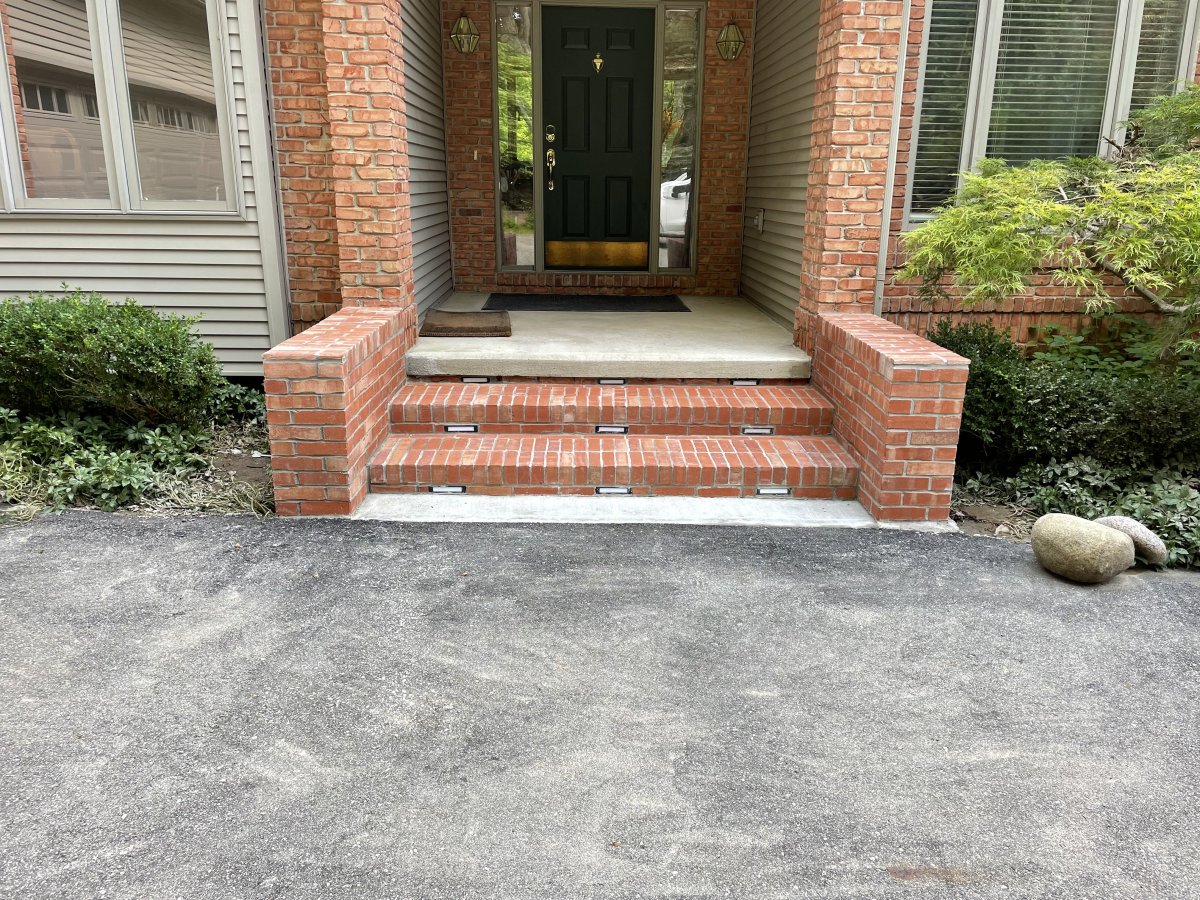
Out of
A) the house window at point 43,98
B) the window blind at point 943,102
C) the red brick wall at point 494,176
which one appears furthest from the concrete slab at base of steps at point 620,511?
the red brick wall at point 494,176

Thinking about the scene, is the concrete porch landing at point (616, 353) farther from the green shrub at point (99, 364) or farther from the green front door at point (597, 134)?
the green front door at point (597, 134)

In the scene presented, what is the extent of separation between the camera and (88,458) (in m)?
4.26

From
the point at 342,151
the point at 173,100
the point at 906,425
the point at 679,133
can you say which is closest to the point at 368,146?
the point at 342,151

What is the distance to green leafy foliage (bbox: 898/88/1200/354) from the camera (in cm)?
384

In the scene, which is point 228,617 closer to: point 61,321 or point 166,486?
point 166,486

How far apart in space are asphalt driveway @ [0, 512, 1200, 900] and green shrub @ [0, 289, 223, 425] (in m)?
1.00

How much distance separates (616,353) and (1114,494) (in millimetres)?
2617

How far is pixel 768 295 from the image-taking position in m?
6.35

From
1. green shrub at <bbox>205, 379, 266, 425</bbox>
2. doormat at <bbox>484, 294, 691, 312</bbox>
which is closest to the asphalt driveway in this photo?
green shrub at <bbox>205, 379, 266, 425</bbox>

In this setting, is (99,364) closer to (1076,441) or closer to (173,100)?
(173,100)

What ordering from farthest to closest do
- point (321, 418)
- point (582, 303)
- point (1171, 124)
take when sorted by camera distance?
point (582, 303) → point (1171, 124) → point (321, 418)

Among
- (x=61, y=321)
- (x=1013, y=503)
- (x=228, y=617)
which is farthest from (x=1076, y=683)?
(x=61, y=321)

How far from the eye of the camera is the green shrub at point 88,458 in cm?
407

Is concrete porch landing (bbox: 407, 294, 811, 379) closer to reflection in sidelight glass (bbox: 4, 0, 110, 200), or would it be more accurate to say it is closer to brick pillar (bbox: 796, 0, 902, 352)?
brick pillar (bbox: 796, 0, 902, 352)
